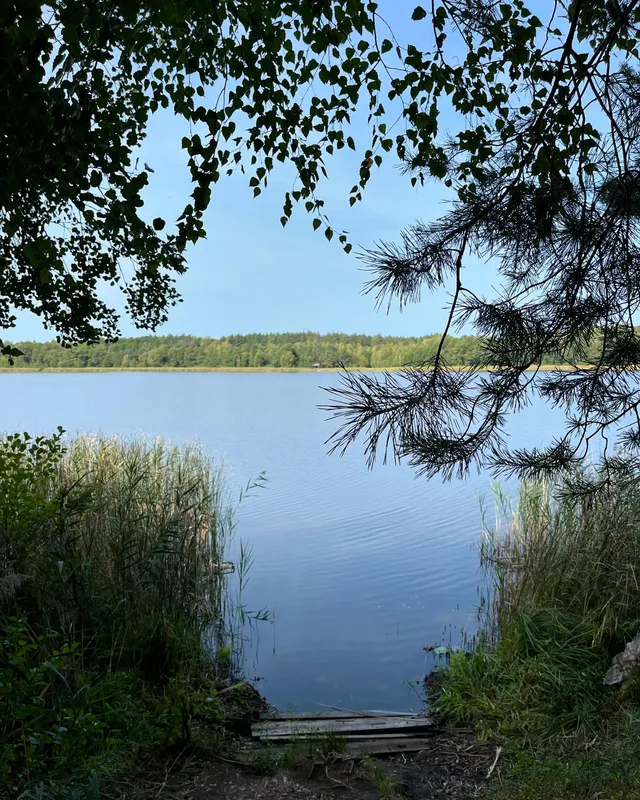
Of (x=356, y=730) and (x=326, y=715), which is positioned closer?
(x=356, y=730)

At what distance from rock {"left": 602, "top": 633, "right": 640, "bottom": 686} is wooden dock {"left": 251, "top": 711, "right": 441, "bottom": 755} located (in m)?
0.92

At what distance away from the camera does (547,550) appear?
421 centimetres

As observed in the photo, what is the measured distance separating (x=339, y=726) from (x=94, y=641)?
1.36 metres

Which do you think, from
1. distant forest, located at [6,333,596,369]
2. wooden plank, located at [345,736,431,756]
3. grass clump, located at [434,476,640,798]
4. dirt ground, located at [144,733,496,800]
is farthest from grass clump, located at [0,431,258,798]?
distant forest, located at [6,333,596,369]

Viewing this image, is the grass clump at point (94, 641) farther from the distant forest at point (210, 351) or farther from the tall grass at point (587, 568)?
the distant forest at point (210, 351)

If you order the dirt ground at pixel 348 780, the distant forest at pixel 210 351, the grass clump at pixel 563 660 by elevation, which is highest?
the distant forest at pixel 210 351

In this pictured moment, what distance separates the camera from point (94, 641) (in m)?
3.25

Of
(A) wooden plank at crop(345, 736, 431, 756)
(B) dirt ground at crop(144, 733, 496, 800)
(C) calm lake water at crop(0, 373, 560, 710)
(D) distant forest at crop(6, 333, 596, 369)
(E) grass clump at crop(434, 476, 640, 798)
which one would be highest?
(D) distant forest at crop(6, 333, 596, 369)

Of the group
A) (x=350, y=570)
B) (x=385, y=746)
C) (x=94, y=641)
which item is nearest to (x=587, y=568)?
(x=385, y=746)

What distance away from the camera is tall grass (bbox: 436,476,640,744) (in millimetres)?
3256

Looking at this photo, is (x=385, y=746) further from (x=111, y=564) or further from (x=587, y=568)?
(x=111, y=564)

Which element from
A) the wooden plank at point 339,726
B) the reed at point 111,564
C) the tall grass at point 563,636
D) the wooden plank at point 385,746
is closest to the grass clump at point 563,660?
the tall grass at point 563,636

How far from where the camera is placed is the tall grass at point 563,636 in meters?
3.26

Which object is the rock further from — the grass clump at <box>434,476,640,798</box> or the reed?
the reed
